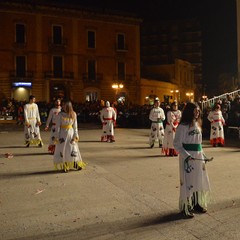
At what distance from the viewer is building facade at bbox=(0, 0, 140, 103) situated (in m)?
47.0

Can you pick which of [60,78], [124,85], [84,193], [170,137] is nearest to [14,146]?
[170,137]

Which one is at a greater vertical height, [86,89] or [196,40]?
[196,40]

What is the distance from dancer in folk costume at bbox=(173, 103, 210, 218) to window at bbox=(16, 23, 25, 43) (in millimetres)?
43419

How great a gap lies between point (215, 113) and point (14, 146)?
305 inches

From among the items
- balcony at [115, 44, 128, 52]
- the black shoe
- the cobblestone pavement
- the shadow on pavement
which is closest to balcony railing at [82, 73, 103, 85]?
balcony at [115, 44, 128, 52]

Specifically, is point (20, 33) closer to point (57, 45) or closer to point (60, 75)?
point (57, 45)

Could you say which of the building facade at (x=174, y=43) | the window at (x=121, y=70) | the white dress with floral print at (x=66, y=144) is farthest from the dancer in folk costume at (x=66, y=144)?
the building facade at (x=174, y=43)

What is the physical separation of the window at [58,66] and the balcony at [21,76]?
2.81 metres

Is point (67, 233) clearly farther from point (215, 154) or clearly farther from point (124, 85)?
point (124, 85)

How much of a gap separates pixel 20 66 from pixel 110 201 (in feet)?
138

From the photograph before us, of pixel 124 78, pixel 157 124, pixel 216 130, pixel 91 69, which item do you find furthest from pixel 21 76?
pixel 216 130

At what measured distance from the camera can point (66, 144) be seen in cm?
1054

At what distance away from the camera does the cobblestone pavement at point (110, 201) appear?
577 centimetres

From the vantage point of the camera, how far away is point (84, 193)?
8023 millimetres
